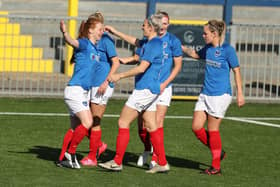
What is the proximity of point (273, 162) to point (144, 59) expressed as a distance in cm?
247

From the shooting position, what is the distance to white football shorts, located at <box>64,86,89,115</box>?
11062mm

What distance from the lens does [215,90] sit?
11070 millimetres

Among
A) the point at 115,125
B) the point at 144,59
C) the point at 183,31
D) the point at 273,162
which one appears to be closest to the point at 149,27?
the point at 144,59

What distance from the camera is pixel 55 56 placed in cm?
1961

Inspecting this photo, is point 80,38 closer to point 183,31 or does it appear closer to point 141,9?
point 183,31

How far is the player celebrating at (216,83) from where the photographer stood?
36.1ft

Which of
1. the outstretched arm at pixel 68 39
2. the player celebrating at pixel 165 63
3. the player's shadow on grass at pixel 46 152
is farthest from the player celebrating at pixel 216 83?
the player's shadow on grass at pixel 46 152

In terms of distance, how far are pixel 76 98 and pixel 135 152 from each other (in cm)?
184

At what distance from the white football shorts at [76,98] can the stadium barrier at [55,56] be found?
773 centimetres

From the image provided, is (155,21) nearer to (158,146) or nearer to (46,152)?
(158,146)

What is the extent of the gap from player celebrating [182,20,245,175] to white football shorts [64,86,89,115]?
1.26 metres

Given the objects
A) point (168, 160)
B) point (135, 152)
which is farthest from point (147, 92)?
point (135, 152)

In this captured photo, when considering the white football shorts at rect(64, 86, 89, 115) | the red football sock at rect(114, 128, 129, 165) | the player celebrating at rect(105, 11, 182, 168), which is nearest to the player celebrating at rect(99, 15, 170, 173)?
the red football sock at rect(114, 128, 129, 165)

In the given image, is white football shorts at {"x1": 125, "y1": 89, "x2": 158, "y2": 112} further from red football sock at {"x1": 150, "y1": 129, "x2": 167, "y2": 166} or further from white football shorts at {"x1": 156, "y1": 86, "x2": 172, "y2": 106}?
white football shorts at {"x1": 156, "y1": 86, "x2": 172, "y2": 106}
